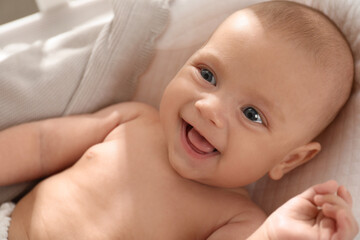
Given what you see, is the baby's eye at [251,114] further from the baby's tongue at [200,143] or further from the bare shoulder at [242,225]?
the bare shoulder at [242,225]

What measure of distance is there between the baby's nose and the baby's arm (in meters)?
0.32

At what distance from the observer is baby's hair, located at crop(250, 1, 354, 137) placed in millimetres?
827

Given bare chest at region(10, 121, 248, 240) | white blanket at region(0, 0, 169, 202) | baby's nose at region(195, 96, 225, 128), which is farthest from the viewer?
Result: white blanket at region(0, 0, 169, 202)

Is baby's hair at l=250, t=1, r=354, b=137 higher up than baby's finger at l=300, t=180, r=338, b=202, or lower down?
higher up

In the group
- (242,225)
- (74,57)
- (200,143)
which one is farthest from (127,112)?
(242,225)

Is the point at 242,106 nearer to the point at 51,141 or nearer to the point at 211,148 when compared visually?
the point at 211,148

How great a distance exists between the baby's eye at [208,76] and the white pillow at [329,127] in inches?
10.2

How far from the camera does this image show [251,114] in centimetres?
83

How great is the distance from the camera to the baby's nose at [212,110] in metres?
0.79

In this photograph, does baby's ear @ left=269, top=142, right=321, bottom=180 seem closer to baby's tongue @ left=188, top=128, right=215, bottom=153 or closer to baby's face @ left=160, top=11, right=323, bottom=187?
baby's face @ left=160, top=11, right=323, bottom=187

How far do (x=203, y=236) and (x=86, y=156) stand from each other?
1.12ft

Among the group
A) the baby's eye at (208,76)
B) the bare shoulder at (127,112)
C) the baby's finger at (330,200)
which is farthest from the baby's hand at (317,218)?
the bare shoulder at (127,112)

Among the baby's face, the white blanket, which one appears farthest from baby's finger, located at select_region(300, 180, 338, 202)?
the white blanket

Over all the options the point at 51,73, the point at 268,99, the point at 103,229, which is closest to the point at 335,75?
the point at 268,99
